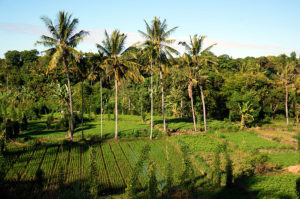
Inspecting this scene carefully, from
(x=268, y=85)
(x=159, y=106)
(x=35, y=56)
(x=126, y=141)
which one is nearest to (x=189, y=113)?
(x=159, y=106)

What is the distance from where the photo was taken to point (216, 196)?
41.5 feet

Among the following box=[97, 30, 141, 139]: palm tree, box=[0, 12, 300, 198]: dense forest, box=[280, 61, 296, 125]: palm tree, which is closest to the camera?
box=[0, 12, 300, 198]: dense forest

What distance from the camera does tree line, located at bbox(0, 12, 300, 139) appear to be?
74.4ft

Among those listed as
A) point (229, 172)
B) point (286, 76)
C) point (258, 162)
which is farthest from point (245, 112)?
point (229, 172)

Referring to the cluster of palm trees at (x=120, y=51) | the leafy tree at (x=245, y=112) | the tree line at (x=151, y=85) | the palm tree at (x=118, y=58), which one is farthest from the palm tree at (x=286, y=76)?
the palm tree at (x=118, y=58)

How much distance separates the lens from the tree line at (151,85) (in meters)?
22.7

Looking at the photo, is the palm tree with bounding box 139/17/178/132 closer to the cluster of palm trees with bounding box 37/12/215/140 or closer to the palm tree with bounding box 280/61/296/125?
the cluster of palm trees with bounding box 37/12/215/140

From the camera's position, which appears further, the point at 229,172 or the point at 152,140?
the point at 152,140

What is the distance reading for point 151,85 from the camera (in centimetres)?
2867

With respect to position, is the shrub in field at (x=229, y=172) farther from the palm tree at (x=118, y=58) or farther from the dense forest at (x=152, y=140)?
the palm tree at (x=118, y=58)

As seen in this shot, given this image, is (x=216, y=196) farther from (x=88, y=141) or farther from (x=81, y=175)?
(x=88, y=141)

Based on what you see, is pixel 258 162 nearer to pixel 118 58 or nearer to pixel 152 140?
pixel 152 140

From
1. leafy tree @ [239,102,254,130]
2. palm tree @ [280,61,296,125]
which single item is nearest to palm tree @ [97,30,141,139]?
leafy tree @ [239,102,254,130]

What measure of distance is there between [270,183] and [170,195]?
650 centimetres
